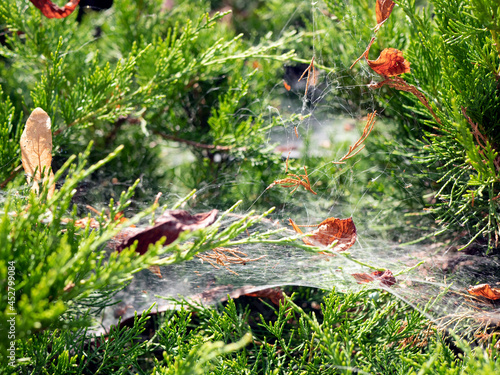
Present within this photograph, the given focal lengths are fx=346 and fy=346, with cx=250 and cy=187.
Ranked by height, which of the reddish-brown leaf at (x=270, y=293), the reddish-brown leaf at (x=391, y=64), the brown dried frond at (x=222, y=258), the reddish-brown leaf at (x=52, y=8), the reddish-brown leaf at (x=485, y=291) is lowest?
the reddish-brown leaf at (x=270, y=293)

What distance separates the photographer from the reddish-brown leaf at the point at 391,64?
1.03 metres

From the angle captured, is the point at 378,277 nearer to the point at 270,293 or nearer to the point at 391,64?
the point at 270,293

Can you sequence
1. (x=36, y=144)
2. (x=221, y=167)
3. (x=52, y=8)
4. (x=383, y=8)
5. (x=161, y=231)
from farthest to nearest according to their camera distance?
(x=221, y=167) < (x=52, y=8) < (x=383, y=8) < (x=36, y=144) < (x=161, y=231)

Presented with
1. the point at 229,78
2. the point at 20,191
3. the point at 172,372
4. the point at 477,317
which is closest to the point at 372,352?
the point at 477,317

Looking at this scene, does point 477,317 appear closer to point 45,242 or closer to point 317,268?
point 317,268

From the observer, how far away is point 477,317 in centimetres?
96

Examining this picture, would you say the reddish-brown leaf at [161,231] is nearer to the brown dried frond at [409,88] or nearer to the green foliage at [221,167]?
the green foliage at [221,167]

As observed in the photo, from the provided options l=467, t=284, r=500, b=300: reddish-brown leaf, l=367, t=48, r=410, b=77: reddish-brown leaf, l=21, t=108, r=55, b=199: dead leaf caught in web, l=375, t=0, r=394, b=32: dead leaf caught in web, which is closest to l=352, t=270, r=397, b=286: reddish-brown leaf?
l=467, t=284, r=500, b=300: reddish-brown leaf

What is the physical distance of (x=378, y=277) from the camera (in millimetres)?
1027

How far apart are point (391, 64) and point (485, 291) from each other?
2.31ft

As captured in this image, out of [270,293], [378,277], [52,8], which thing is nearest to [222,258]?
[270,293]

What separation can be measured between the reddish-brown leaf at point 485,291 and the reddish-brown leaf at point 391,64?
0.65 m

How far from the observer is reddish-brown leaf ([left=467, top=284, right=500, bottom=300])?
3.17 ft

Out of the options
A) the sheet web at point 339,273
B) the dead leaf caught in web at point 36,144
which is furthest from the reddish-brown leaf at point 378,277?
the dead leaf caught in web at point 36,144
